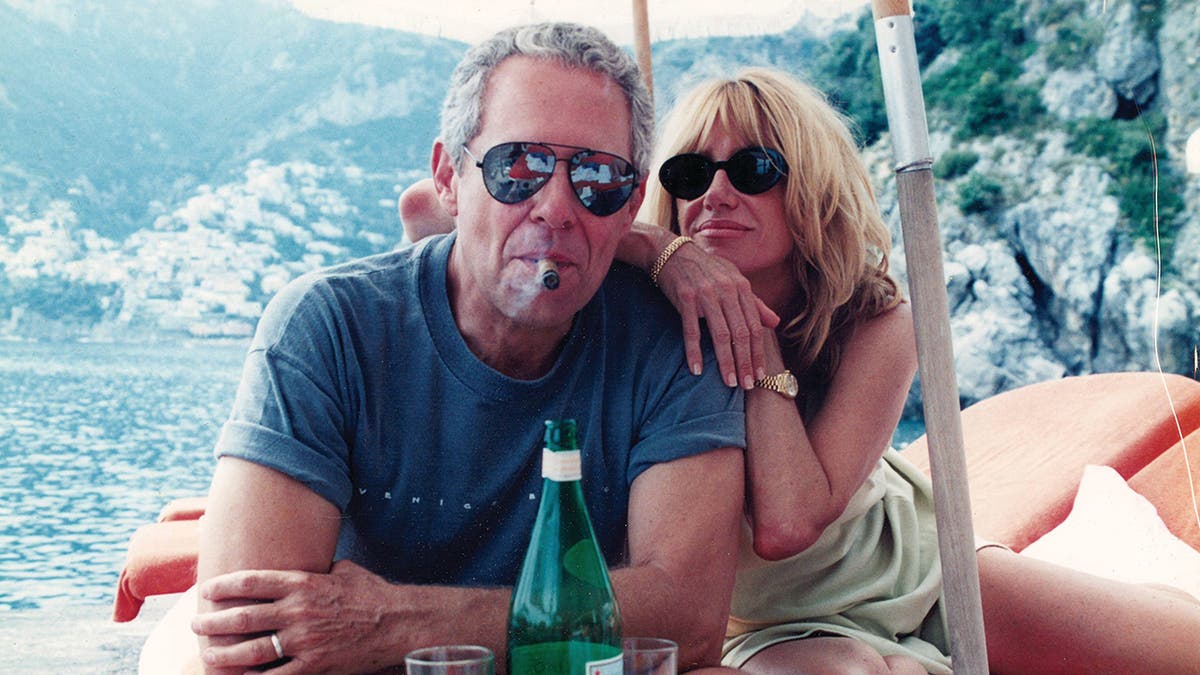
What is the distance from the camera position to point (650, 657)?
36.2 inches

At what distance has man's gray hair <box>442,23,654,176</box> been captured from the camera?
1.28m

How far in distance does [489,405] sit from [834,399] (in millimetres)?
543

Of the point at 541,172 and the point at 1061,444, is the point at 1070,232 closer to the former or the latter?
the point at 1061,444

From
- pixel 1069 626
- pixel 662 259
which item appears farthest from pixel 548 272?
pixel 1069 626

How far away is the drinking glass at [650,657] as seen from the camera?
3.01 feet

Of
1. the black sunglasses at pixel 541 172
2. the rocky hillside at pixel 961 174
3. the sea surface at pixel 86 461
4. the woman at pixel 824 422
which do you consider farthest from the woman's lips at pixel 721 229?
the rocky hillside at pixel 961 174

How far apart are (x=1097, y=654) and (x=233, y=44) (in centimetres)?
2037

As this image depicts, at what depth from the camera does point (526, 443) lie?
133cm

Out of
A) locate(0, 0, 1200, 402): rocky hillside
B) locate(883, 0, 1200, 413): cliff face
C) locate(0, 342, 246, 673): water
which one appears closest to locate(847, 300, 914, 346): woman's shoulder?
locate(0, 342, 246, 673): water

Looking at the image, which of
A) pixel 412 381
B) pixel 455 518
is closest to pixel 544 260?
pixel 412 381

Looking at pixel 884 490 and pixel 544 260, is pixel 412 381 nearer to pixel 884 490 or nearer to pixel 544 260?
pixel 544 260

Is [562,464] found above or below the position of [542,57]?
below

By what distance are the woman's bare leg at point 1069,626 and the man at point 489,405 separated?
28.3 inches

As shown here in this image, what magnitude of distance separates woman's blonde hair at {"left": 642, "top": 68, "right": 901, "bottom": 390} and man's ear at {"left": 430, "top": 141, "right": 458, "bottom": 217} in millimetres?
442
